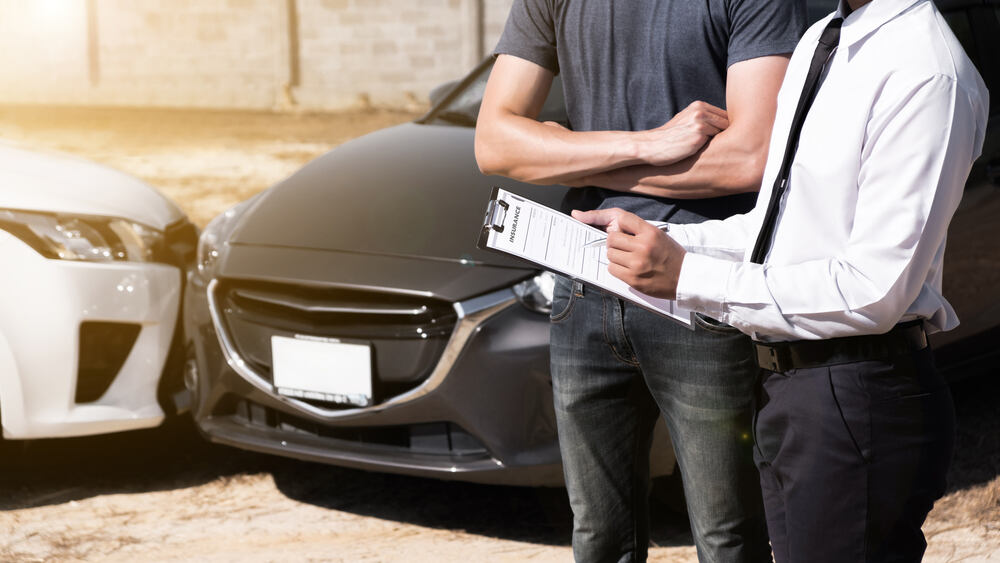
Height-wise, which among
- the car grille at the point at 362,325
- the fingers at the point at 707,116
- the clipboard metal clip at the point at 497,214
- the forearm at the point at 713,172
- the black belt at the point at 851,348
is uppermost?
the fingers at the point at 707,116

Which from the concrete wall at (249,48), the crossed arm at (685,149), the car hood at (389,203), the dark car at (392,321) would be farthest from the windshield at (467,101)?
the concrete wall at (249,48)

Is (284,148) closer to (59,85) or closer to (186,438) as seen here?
(59,85)

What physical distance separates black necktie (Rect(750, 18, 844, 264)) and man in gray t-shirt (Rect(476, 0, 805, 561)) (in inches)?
12.4

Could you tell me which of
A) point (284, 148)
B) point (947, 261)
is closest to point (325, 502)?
point (947, 261)

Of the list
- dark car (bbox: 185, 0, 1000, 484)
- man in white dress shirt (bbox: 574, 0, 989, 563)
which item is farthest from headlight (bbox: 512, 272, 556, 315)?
man in white dress shirt (bbox: 574, 0, 989, 563)

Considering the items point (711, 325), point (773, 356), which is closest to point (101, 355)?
point (711, 325)

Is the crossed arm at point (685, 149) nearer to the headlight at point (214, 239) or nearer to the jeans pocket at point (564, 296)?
the jeans pocket at point (564, 296)

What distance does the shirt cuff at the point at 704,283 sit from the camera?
1566 millimetres

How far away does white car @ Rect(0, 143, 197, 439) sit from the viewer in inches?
124

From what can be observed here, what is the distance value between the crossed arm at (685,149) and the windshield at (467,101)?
1.57 metres

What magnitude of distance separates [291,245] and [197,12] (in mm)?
11835

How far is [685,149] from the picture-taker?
1913 mm

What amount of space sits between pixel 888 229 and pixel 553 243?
0.53 m

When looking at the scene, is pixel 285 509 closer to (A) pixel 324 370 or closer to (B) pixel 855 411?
(A) pixel 324 370
